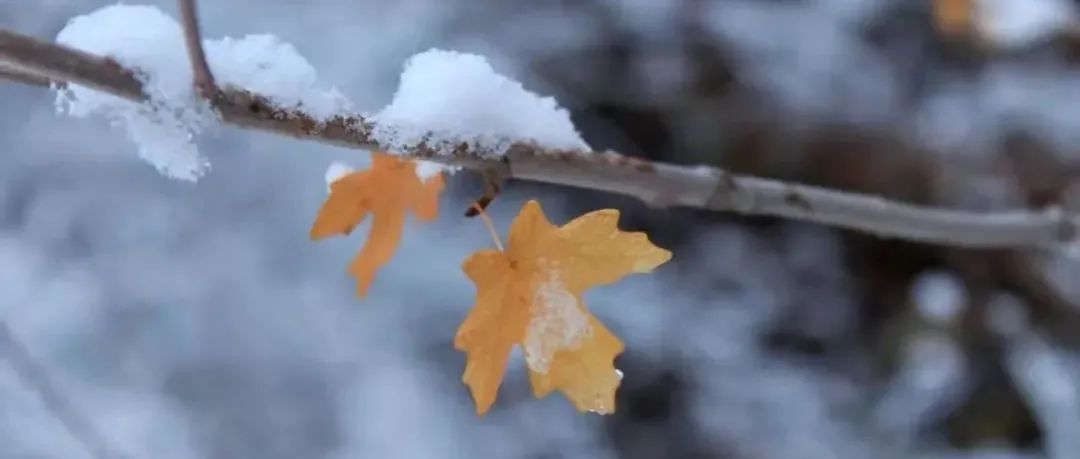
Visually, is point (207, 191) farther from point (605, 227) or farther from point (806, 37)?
point (605, 227)

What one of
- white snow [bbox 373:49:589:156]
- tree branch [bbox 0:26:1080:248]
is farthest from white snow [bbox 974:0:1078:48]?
white snow [bbox 373:49:589:156]

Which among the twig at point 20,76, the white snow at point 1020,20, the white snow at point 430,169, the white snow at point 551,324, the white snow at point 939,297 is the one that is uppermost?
the twig at point 20,76

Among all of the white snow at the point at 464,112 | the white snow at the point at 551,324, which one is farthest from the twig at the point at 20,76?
the white snow at the point at 551,324

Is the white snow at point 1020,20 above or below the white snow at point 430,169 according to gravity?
below

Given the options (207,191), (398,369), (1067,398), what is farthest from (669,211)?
(207,191)

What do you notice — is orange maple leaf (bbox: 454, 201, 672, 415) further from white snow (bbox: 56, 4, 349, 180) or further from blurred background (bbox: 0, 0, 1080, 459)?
blurred background (bbox: 0, 0, 1080, 459)

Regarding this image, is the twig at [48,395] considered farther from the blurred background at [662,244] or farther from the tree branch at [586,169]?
the tree branch at [586,169]

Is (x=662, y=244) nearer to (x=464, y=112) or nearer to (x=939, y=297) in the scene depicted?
(x=939, y=297)
